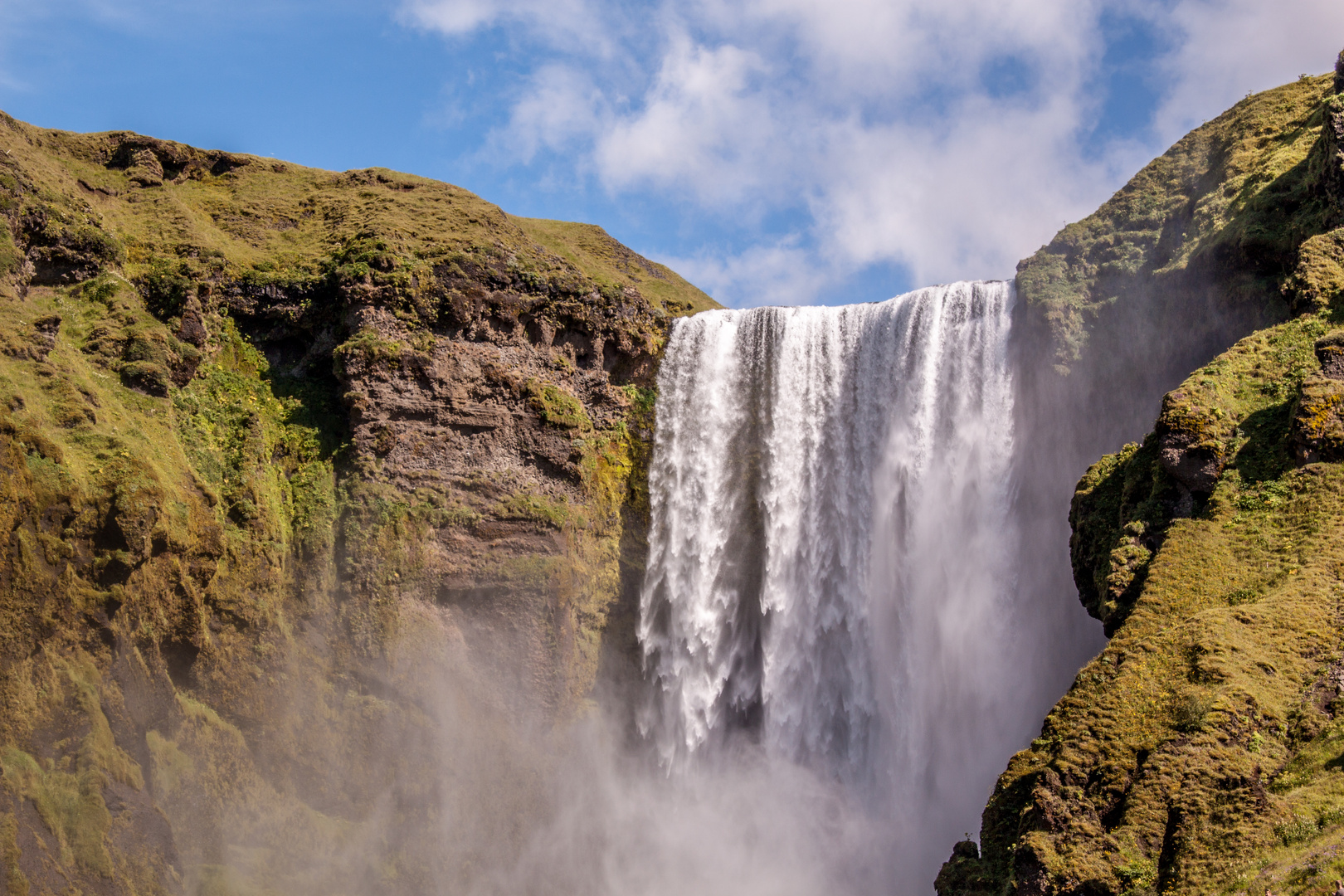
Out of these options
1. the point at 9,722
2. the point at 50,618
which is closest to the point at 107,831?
the point at 9,722

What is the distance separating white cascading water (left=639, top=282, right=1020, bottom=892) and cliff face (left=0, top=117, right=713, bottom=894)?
232 centimetres

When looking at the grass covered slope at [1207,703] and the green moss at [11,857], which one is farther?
the green moss at [11,857]

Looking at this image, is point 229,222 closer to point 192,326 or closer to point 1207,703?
point 192,326

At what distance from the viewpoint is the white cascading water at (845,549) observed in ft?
82.6

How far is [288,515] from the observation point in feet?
79.7

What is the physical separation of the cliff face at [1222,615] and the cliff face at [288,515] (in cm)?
1522

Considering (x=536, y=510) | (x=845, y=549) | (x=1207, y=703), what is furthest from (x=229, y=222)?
(x=1207, y=703)

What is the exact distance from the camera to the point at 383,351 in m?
25.7

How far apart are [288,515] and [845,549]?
1709 cm

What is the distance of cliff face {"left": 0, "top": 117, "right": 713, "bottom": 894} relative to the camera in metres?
17.9

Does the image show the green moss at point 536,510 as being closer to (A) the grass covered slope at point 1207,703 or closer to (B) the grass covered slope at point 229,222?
(B) the grass covered slope at point 229,222

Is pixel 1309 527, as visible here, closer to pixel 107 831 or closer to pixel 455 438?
pixel 455 438

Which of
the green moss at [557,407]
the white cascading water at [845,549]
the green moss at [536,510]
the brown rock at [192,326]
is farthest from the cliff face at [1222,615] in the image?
the brown rock at [192,326]

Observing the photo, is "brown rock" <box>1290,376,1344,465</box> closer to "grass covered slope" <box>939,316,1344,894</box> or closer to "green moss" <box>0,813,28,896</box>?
"grass covered slope" <box>939,316,1344,894</box>
